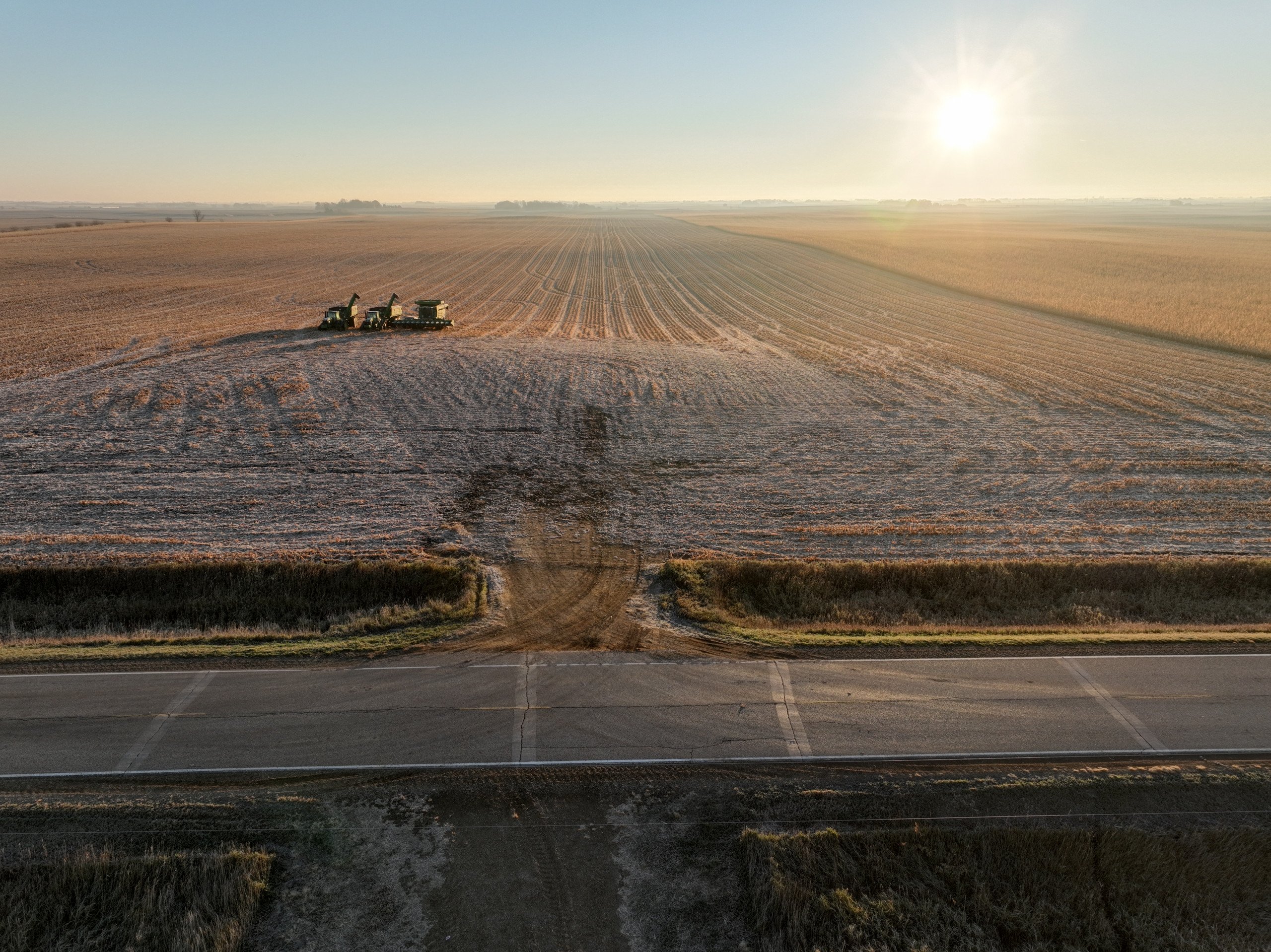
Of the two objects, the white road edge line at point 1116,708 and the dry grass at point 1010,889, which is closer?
the dry grass at point 1010,889

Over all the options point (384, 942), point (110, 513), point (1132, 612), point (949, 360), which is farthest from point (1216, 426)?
point (110, 513)

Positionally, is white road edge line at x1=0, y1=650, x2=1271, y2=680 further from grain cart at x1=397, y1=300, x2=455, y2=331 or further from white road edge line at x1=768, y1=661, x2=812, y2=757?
grain cart at x1=397, y1=300, x2=455, y2=331

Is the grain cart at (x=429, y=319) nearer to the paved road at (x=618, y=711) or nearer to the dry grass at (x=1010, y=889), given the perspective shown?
the paved road at (x=618, y=711)

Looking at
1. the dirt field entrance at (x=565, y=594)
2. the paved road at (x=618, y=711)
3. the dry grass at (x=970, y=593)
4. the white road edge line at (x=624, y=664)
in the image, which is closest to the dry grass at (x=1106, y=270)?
the dry grass at (x=970, y=593)

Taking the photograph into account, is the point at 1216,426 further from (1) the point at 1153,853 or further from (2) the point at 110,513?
(2) the point at 110,513

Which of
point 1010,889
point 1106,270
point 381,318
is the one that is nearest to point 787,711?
point 1010,889

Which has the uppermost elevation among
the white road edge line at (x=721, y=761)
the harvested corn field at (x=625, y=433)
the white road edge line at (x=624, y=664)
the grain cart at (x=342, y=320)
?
the grain cart at (x=342, y=320)

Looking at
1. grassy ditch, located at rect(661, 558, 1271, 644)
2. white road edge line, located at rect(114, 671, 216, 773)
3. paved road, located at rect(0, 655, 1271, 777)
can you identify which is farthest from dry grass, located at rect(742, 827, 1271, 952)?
white road edge line, located at rect(114, 671, 216, 773)

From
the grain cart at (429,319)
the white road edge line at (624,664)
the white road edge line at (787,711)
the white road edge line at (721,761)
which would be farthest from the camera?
the grain cart at (429,319)
